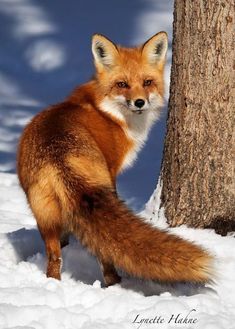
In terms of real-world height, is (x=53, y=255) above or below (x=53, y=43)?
above

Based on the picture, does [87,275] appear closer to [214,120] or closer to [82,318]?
[82,318]

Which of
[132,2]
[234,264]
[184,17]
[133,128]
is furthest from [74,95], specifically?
[132,2]

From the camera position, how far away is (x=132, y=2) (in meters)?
14.5

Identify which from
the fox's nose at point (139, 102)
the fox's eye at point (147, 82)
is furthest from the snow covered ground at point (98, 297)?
the fox's eye at point (147, 82)

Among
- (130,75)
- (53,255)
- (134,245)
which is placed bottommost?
(53,255)

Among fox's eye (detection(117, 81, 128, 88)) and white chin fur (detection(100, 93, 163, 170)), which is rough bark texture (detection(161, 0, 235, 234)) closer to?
white chin fur (detection(100, 93, 163, 170))

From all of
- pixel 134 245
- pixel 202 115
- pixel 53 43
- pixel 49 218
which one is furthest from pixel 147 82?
pixel 53 43

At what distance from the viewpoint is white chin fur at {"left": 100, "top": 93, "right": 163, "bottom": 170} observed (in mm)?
4980

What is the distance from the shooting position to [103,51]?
5117mm

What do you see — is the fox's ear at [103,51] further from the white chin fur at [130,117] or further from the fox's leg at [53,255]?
the fox's leg at [53,255]

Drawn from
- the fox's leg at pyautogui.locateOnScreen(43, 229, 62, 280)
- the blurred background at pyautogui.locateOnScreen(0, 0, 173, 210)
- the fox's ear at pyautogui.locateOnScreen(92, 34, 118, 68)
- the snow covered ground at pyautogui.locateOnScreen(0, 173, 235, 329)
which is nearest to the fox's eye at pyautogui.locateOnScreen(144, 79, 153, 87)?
the fox's ear at pyautogui.locateOnScreen(92, 34, 118, 68)

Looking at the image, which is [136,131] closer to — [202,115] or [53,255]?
[202,115]

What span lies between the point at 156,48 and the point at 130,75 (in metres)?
0.36

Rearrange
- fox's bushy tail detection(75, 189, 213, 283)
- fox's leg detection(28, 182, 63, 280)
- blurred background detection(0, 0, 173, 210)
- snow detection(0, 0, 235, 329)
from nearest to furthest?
fox's bushy tail detection(75, 189, 213, 283)
snow detection(0, 0, 235, 329)
fox's leg detection(28, 182, 63, 280)
blurred background detection(0, 0, 173, 210)
